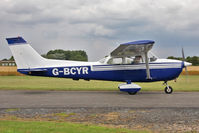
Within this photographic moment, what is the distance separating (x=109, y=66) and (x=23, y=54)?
4920 mm

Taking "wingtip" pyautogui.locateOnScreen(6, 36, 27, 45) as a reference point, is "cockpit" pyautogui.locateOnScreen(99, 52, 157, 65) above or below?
below

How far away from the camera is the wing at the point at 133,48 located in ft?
38.4

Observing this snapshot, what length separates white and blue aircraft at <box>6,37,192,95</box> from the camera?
1363 centimetres

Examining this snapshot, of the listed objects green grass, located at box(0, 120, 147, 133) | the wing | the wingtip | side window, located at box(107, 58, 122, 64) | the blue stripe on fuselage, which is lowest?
green grass, located at box(0, 120, 147, 133)

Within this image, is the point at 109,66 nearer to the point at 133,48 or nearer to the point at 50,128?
the point at 133,48

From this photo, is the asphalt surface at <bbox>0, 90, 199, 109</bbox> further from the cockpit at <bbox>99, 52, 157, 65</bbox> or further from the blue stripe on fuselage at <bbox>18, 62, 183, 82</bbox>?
the cockpit at <bbox>99, 52, 157, 65</bbox>

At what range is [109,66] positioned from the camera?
14.0 meters

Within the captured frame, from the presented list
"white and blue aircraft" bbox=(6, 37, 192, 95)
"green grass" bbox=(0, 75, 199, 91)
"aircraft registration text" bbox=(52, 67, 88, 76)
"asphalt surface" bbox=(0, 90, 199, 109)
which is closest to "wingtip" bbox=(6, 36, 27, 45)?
"white and blue aircraft" bbox=(6, 37, 192, 95)

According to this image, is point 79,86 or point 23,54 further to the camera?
point 79,86

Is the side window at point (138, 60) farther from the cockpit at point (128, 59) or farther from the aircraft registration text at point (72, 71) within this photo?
the aircraft registration text at point (72, 71)

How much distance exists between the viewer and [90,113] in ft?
25.2

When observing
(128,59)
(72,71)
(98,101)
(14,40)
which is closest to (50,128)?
(98,101)

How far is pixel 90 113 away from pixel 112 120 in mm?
1231

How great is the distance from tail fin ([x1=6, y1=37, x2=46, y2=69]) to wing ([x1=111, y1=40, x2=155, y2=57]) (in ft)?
14.5
